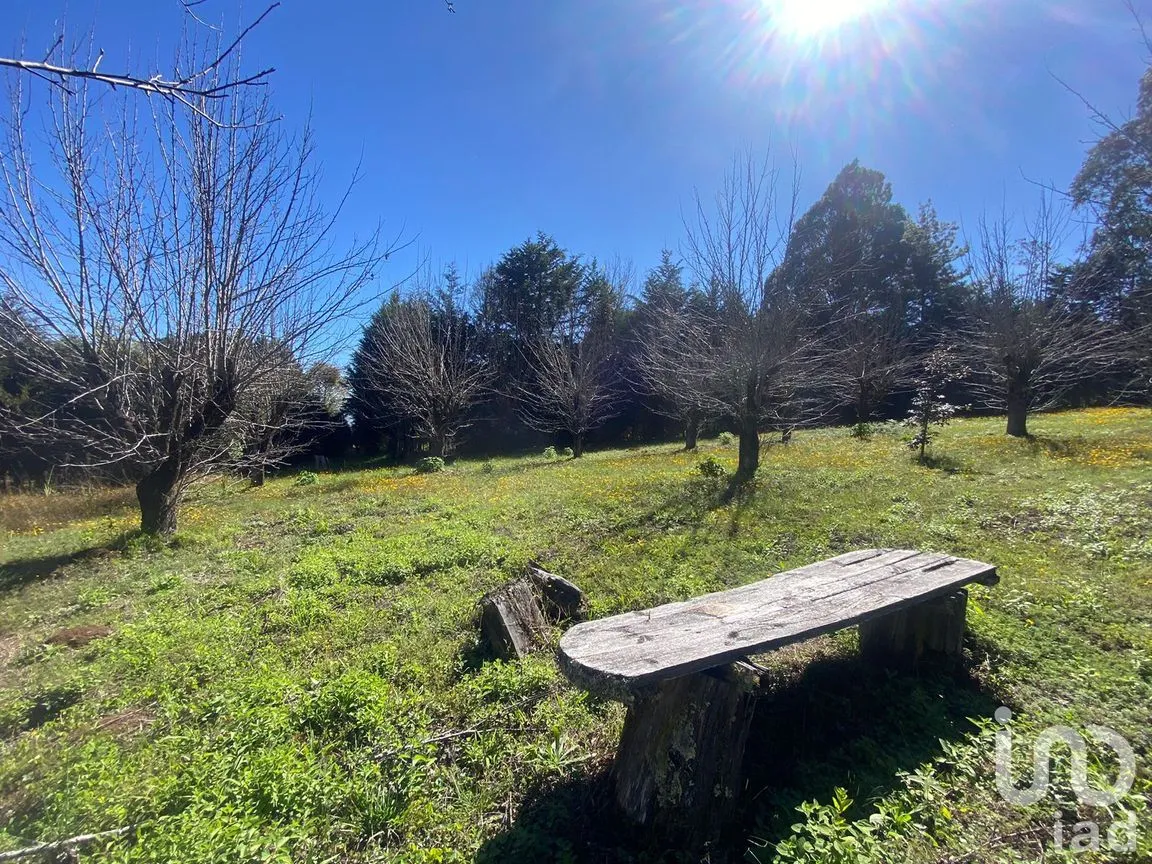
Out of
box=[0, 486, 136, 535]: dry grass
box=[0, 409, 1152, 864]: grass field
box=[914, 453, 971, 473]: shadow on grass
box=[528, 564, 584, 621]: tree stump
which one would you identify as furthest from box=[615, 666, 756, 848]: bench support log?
box=[0, 486, 136, 535]: dry grass

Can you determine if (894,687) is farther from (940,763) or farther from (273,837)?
(273,837)

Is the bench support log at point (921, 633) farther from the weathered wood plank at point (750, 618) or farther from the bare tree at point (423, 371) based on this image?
the bare tree at point (423, 371)

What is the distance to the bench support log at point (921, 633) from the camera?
2.96 meters

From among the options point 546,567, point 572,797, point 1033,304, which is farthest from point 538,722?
Answer: point 1033,304

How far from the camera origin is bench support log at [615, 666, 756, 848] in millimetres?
2047

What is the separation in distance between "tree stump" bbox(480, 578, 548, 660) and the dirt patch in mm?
3219

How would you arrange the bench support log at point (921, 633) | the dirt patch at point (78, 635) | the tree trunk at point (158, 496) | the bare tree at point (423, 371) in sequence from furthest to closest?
the bare tree at point (423, 371)
the tree trunk at point (158, 496)
the dirt patch at point (78, 635)
the bench support log at point (921, 633)

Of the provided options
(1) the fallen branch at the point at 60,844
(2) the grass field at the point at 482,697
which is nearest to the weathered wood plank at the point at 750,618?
(2) the grass field at the point at 482,697

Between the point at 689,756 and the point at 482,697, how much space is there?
1.44 m

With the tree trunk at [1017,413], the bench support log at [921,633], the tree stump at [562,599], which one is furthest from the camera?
the tree trunk at [1017,413]

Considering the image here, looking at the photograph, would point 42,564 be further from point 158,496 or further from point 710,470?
point 710,470

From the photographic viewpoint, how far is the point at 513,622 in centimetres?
357

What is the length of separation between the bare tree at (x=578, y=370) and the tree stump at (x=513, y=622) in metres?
13.8

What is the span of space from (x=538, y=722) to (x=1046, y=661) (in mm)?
3064
